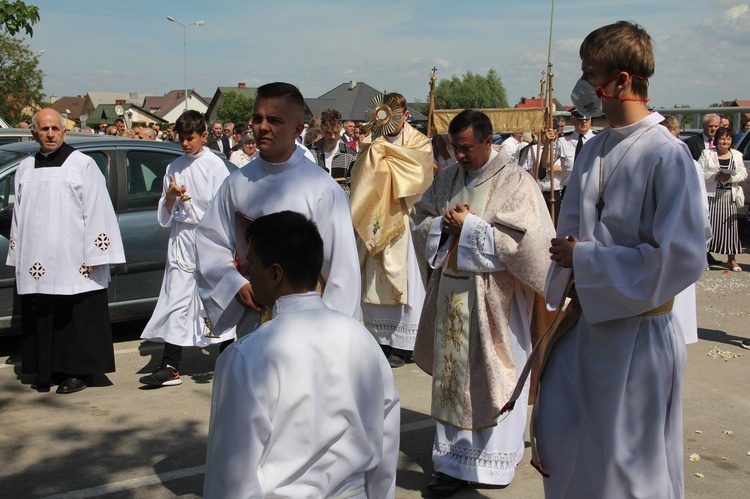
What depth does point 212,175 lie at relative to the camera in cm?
698

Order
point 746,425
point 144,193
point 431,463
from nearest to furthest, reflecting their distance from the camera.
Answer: point 431,463
point 746,425
point 144,193

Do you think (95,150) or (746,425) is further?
(95,150)

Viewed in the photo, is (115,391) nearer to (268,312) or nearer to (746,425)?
(268,312)

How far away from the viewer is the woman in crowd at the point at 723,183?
12.1 m

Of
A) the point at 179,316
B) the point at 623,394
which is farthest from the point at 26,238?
the point at 623,394

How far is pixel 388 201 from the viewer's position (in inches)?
289

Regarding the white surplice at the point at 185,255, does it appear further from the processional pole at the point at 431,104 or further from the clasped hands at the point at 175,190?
the processional pole at the point at 431,104

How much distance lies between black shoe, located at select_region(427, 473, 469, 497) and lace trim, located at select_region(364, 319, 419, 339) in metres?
2.67

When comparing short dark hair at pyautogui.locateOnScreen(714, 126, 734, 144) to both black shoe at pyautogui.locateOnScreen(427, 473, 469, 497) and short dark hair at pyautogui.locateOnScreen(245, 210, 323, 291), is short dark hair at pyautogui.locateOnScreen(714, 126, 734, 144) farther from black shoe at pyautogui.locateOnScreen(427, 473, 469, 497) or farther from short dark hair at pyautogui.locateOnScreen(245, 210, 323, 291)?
short dark hair at pyautogui.locateOnScreen(245, 210, 323, 291)

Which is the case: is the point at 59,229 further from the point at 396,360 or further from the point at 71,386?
the point at 396,360

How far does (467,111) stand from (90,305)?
3.51 m

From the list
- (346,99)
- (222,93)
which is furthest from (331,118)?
(222,93)

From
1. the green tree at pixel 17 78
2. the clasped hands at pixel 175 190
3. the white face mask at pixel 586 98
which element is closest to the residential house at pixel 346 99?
the green tree at pixel 17 78

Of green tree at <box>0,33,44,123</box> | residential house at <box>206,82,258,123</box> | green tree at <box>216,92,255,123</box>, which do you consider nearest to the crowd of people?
green tree at <box>0,33,44,123</box>
